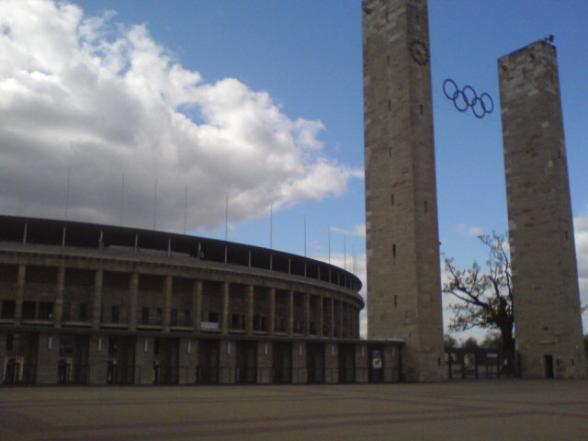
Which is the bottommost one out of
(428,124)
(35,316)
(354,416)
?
(354,416)

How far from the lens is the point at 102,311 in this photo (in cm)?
6178

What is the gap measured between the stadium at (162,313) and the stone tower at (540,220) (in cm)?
1980

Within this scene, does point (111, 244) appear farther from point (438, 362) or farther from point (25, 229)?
point (438, 362)

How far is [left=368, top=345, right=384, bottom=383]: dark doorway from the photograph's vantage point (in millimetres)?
51875

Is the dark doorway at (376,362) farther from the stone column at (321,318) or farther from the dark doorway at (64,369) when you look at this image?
the dark doorway at (64,369)

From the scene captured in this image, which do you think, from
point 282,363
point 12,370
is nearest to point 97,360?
point 282,363

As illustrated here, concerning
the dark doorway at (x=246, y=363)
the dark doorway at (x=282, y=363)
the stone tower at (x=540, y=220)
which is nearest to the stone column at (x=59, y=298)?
the dark doorway at (x=246, y=363)

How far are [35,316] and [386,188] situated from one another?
35.0 m

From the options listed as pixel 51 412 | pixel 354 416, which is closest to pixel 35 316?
pixel 51 412

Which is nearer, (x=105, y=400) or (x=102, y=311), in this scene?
(x=105, y=400)

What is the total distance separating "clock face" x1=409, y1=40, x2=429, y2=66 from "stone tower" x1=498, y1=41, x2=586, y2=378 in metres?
17.9

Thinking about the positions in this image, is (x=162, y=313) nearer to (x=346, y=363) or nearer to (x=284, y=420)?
(x=346, y=363)

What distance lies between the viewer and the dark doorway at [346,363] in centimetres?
5084

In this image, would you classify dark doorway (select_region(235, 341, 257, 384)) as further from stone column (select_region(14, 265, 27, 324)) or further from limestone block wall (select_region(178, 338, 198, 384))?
stone column (select_region(14, 265, 27, 324))
